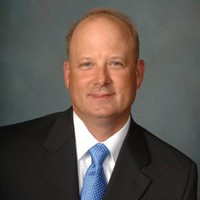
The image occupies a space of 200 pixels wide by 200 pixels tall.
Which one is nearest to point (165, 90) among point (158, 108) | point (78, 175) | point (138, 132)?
point (158, 108)

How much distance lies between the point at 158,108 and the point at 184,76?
343mm

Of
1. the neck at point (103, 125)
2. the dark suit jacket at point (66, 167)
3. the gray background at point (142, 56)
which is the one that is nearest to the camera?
the dark suit jacket at point (66, 167)

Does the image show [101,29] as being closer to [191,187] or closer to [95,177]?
[95,177]

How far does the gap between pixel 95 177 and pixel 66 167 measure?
16cm

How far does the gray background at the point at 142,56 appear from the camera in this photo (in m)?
4.36

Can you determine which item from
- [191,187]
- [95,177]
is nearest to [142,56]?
[191,187]

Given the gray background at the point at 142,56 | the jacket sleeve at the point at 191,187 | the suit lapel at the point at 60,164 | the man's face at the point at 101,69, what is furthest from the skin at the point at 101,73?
the gray background at the point at 142,56

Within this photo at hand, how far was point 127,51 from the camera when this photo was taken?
3.09m

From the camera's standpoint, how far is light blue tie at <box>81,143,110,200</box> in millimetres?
2984

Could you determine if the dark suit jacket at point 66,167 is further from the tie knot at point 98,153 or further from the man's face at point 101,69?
the man's face at point 101,69

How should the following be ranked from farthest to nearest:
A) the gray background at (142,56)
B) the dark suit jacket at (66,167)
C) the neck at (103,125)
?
1. the gray background at (142,56)
2. the neck at (103,125)
3. the dark suit jacket at (66,167)

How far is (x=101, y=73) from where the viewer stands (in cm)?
299

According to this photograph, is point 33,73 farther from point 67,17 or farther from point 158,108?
point 158,108

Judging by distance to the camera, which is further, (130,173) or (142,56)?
(142,56)
